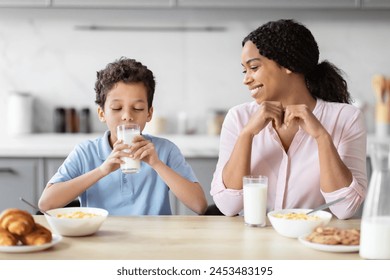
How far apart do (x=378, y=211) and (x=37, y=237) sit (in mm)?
508

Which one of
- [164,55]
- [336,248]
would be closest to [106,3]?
[164,55]

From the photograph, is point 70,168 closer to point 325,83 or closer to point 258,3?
point 325,83

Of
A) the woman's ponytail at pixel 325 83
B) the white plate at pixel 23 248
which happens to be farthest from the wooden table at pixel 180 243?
the woman's ponytail at pixel 325 83

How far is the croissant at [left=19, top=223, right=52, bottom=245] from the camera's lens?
0.97 metres

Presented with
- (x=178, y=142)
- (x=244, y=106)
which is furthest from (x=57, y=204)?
(x=178, y=142)

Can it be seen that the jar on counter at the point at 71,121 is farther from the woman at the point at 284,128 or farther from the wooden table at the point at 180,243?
the wooden table at the point at 180,243

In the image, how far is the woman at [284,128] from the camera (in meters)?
1.32

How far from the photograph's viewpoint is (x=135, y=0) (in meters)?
2.54

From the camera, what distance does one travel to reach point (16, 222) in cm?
96

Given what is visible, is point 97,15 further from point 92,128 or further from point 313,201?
point 313,201

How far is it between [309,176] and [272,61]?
10.6 inches

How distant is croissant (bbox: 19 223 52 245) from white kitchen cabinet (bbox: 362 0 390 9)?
6.45 feet

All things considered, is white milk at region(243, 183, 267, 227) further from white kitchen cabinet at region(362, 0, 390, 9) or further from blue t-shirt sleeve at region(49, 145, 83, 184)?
white kitchen cabinet at region(362, 0, 390, 9)

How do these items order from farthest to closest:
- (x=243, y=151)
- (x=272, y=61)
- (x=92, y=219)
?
(x=272, y=61) < (x=243, y=151) < (x=92, y=219)
